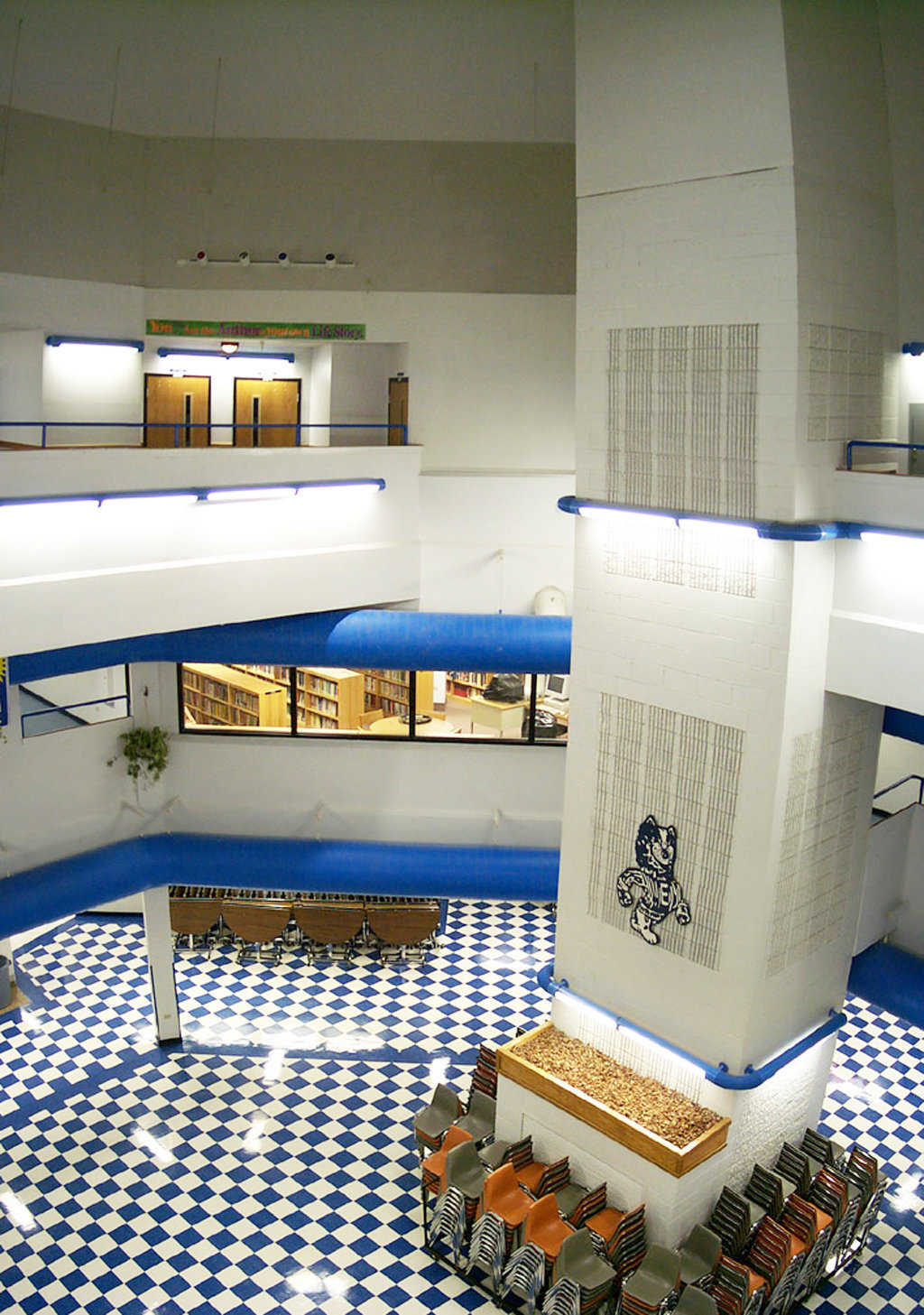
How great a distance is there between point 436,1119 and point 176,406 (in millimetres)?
7982

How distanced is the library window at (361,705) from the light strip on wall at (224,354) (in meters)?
3.43

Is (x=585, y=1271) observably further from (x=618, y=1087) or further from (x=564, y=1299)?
(x=618, y=1087)

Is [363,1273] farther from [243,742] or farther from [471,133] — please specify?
[471,133]

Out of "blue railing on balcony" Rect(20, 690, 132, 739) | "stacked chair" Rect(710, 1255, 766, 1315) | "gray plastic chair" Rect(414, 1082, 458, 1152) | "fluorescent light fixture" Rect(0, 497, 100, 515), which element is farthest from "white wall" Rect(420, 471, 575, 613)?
"stacked chair" Rect(710, 1255, 766, 1315)

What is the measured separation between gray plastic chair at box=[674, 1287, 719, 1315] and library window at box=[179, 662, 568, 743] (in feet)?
17.9

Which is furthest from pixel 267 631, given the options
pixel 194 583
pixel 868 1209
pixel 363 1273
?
pixel 868 1209

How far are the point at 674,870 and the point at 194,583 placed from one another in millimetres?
4795

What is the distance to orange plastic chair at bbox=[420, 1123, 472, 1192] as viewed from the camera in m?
9.83

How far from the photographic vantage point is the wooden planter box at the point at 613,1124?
866cm

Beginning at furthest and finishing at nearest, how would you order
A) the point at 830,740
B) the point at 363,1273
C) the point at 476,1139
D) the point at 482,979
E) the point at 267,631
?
1. the point at 482,979
2. the point at 267,631
3. the point at 476,1139
4. the point at 363,1273
5. the point at 830,740

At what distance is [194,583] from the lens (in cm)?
1070

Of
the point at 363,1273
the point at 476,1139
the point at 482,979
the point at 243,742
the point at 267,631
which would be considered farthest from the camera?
the point at 482,979

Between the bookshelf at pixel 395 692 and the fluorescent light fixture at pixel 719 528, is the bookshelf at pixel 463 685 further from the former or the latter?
Answer: the fluorescent light fixture at pixel 719 528

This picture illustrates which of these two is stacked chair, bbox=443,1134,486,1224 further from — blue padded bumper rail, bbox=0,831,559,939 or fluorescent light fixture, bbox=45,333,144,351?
fluorescent light fixture, bbox=45,333,144,351
